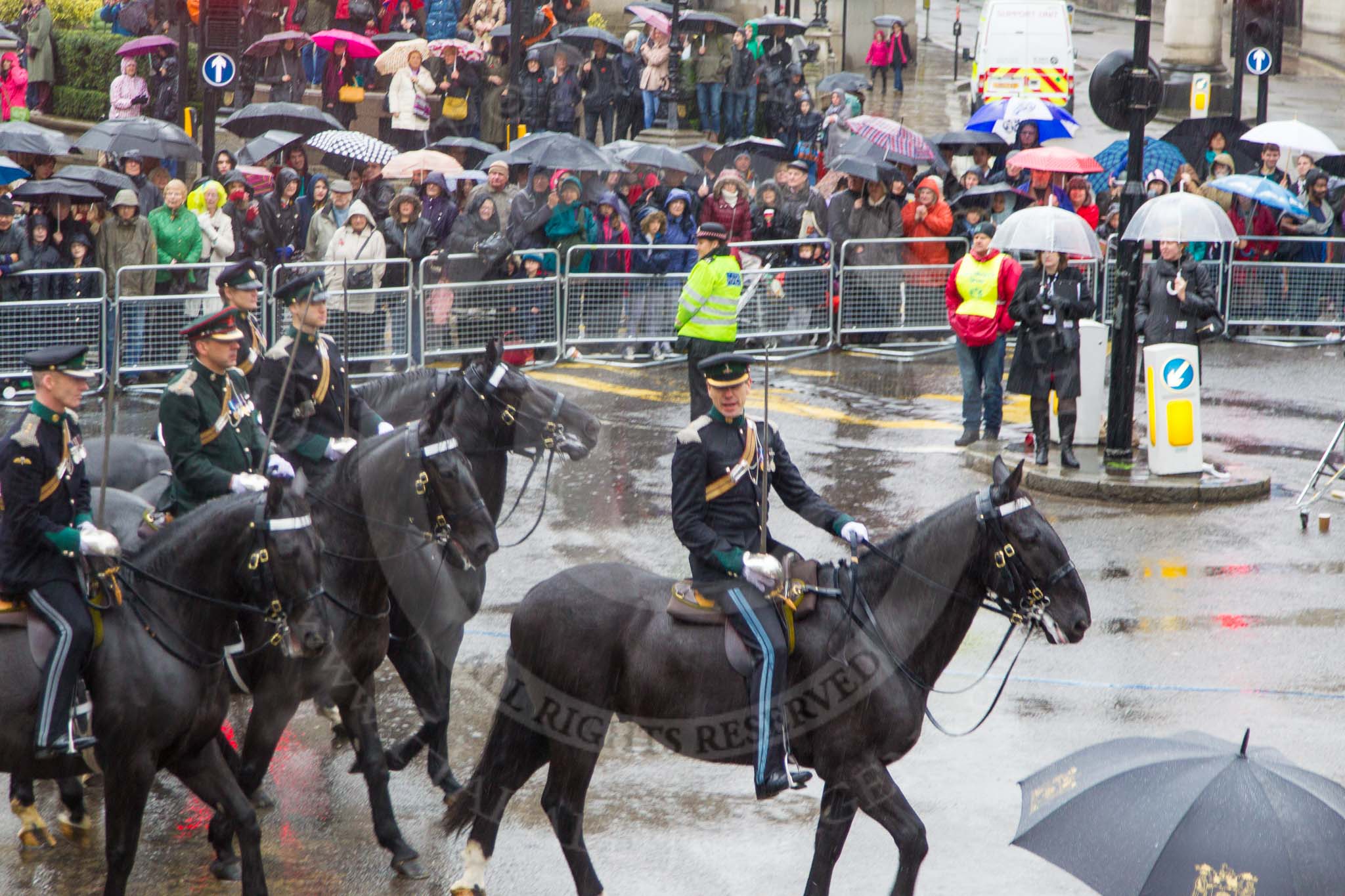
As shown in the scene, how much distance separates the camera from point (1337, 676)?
10.7 metres

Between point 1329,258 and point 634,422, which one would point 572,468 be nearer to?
point 634,422

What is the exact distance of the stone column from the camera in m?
36.4

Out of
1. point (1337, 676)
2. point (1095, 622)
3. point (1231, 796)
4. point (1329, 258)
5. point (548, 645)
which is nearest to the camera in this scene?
point (1231, 796)

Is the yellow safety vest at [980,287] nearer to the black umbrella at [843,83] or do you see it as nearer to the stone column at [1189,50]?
the black umbrella at [843,83]

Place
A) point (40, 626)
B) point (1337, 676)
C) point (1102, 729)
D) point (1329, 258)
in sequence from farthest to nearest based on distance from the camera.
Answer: point (1329, 258) → point (1337, 676) → point (1102, 729) → point (40, 626)

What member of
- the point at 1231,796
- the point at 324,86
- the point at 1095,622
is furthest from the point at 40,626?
the point at 324,86

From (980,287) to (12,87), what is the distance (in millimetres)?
16900

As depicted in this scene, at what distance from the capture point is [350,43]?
83.5 feet

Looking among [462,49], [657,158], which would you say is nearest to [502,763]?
[657,158]

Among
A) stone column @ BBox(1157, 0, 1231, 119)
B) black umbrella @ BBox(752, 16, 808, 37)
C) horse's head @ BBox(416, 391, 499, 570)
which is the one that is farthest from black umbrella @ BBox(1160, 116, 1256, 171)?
horse's head @ BBox(416, 391, 499, 570)

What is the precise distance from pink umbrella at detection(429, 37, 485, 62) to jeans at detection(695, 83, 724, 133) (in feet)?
11.7

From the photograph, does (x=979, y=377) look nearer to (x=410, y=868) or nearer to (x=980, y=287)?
(x=980, y=287)

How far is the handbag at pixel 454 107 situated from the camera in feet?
83.6

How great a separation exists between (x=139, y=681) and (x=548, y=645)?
171 cm
